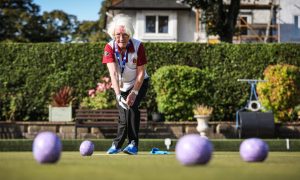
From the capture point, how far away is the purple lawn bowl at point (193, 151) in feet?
13.4

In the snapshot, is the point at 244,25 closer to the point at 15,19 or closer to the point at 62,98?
the point at 15,19

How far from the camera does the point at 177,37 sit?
3253cm

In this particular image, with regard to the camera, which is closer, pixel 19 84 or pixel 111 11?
pixel 19 84

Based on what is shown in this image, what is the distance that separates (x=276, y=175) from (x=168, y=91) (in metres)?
10.6

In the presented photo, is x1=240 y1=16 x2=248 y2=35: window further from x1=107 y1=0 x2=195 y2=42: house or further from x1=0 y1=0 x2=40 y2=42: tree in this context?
x1=0 y1=0 x2=40 y2=42: tree

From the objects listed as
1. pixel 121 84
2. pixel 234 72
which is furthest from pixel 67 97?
pixel 121 84

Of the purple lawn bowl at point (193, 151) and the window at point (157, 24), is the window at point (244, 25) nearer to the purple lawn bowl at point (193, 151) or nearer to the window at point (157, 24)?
the window at point (157, 24)

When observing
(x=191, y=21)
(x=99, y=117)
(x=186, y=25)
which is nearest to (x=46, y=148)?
(x=99, y=117)

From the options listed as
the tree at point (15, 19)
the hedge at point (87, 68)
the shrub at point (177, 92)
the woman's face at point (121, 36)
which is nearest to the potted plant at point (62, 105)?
the hedge at point (87, 68)

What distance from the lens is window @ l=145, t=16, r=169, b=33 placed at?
32.1 metres

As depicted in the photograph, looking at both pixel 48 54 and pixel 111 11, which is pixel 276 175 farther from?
pixel 111 11

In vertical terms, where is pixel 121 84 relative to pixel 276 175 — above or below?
above

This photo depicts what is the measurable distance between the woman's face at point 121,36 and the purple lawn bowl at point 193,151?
2801 mm

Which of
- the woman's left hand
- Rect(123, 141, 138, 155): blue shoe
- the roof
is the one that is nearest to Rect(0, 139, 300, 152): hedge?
Rect(123, 141, 138, 155): blue shoe
